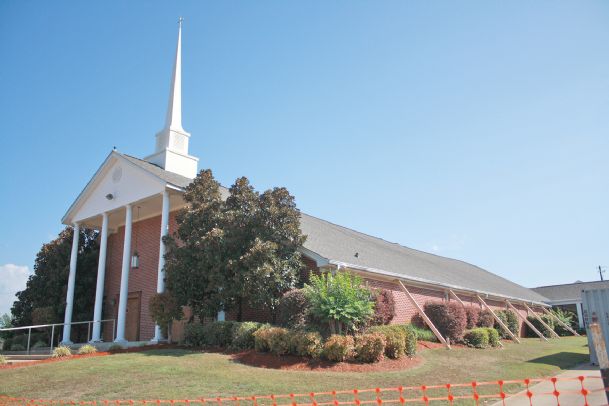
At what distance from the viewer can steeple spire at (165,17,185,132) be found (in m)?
23.7

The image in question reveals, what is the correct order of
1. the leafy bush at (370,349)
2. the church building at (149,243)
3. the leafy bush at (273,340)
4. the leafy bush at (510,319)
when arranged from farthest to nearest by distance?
the leafy bush at (510,319)
the church building at (149,243)
the leafy bush at (273,340)
the leafy bush at (370,349)

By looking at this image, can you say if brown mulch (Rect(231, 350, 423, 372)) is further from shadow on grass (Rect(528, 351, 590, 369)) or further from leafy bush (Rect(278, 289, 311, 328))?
shadow on grass (Rect(528, 351, 590, 369))

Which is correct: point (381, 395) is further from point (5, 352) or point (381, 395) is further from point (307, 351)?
point (5, 352)

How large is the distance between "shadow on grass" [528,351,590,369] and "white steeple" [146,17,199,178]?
1608 centimetres

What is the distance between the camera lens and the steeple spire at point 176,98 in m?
23.7

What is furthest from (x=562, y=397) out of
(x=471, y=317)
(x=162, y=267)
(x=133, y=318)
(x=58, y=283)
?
(x=58, y=283)

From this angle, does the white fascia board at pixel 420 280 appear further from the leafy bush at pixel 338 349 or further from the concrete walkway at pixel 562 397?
the concrete walkway at pixel 562 397

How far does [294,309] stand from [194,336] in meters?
3.49

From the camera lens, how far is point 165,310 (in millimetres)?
17000

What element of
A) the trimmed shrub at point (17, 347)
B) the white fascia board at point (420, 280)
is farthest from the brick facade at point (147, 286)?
the trimmed shrub at point (17, 347)

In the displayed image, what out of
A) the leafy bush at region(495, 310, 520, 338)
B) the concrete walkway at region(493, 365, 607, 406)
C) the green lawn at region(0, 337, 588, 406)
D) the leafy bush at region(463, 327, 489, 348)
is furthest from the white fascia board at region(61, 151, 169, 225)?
the leafy bush at region(495, 310, 520, 338)

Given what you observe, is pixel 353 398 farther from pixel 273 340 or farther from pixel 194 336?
pixel 194 336

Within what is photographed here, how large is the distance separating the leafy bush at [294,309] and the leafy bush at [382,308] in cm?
213

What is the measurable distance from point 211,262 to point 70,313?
32.5 ft
